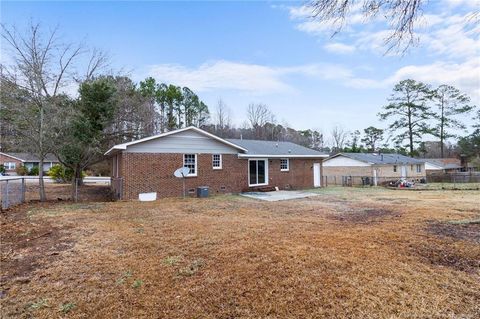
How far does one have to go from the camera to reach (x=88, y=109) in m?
15.0

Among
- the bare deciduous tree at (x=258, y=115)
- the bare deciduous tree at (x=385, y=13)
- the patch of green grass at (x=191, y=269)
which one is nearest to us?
the patch of green grass at (x=191, y=269)

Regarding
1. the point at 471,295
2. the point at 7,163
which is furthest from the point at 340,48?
the point at 7,163

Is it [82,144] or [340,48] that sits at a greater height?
[340,48]

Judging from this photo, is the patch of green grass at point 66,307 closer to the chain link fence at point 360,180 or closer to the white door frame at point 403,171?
the chain link fence at point 360,180

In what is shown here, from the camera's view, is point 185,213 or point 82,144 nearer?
point 185,213

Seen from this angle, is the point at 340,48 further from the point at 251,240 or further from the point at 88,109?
the point at 88,109

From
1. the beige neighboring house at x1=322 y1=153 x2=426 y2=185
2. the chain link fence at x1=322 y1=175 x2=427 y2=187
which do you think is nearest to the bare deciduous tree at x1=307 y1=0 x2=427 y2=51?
the chain link fence at x1=322 y1=175 x2=427 y2=187

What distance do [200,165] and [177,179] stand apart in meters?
1.49

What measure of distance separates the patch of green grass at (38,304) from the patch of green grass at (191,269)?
164cm

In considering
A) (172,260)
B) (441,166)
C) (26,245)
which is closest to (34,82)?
(26,245)

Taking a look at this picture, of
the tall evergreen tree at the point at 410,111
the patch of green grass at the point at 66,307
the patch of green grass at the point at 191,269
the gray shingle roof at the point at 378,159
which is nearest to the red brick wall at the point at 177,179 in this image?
the patch of green grass at the point at 191,269

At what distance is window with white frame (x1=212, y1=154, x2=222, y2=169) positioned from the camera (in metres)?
16.0

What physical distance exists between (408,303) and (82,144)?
14.5m

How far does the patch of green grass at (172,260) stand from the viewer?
461 cm
